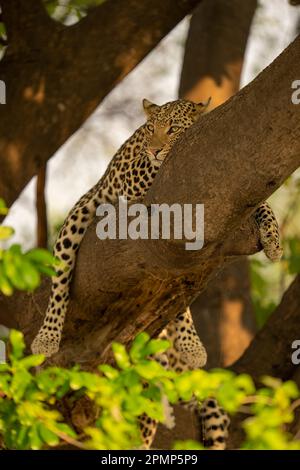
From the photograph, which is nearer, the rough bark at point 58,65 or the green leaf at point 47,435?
the green leaf at point 47,435

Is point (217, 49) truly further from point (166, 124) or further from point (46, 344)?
point (46, 344)

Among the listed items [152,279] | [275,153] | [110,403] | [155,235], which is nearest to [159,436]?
[152,279]

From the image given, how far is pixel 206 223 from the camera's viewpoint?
5617mm

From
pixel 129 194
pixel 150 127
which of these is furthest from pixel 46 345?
pixel 150 127

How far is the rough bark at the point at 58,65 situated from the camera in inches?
343

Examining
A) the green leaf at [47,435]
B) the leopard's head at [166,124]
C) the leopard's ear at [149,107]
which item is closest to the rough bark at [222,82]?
the leopard's ear at [149,107]

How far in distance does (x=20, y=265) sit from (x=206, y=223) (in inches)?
71.2

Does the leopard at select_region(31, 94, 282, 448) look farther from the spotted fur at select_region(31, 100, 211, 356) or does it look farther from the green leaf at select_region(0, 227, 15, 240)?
the green leaf at select_region(0, 227, 15, 240)

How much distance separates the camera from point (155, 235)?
5.90 m

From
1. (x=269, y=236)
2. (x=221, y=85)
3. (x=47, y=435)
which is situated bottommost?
(x=47, y=435)
